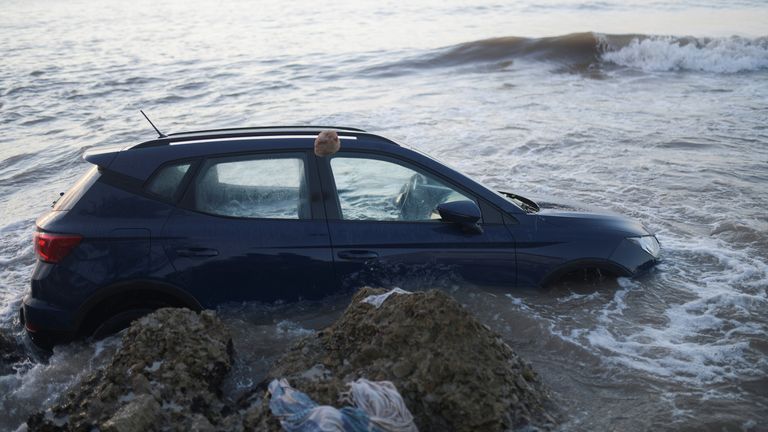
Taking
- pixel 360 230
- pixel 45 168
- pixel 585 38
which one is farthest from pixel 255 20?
pixel 360 230

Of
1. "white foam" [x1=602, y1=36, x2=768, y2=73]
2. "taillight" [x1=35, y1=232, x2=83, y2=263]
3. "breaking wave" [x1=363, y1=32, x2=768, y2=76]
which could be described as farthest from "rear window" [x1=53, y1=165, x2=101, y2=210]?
"white foam" [x1=602, y1=36, x2=768, y2=73]

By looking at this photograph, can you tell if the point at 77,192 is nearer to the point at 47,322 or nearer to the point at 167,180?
the point at 167,180

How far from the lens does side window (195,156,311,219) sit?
215 inches

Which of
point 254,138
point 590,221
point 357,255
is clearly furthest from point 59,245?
point 590,221

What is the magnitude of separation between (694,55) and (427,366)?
18.8 meters

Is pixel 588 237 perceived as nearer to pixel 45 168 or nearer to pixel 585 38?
pixel 45 168

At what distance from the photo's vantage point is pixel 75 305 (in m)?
5.18

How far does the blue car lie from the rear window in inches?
0.5

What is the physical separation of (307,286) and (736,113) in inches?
454

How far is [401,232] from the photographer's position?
5.54m

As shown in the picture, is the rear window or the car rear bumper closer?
the car rear bumper

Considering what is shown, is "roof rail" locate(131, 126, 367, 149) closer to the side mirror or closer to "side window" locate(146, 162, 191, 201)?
"side window" locate(146, 162, 191, 201)

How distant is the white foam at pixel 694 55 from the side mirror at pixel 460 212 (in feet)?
53.9

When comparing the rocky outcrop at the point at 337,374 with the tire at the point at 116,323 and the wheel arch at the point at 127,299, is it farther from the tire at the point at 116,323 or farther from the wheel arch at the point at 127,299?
the tire at the point at 116,323
